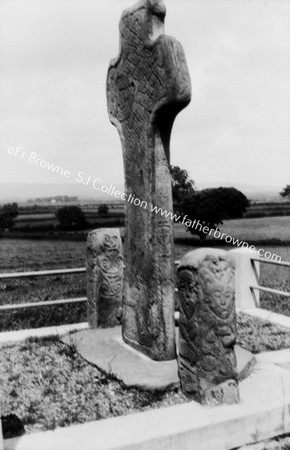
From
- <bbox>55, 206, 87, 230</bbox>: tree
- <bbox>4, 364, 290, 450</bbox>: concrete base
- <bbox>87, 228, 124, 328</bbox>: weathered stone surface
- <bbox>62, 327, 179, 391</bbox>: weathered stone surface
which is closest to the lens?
<bbox>4, 364, 290, 450</bbox>: concrete base

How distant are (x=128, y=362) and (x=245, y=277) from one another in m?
3.40

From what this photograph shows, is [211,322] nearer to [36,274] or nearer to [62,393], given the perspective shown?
[62,393]

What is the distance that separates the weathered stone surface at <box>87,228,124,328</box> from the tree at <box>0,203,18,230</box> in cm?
923

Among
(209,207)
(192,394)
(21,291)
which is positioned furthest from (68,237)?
(192,394)

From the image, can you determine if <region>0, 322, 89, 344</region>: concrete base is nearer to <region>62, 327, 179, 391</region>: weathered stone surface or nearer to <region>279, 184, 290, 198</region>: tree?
<region>62, 327, 179, 391</region>: weathered stone surface

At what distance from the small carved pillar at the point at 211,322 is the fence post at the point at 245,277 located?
150 inches

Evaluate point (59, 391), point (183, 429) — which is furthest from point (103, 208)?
point (183, 429)

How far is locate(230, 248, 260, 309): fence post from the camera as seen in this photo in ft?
25.6

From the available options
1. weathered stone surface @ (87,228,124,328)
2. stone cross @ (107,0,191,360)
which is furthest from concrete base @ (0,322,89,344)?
stone cross @ (107,0,191,360)

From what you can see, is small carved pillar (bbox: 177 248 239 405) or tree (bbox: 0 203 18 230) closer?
small carved pillar (bbox: 177 248 239 405)

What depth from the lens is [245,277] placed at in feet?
25.6

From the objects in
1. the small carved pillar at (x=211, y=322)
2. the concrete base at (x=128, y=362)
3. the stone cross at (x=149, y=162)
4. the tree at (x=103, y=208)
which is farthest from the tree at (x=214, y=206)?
the small carved pillar at (x=211, y=322)

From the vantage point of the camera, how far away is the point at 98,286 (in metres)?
6.21

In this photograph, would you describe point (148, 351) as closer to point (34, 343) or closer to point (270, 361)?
point (270, 361)
